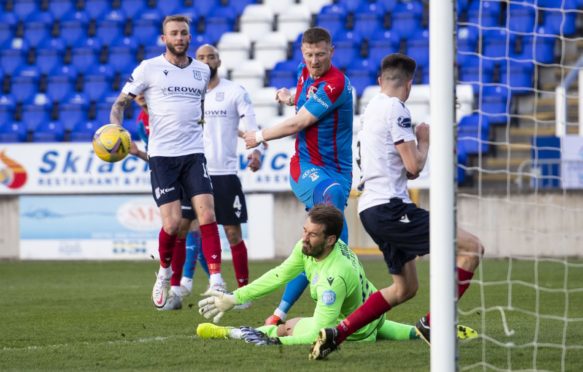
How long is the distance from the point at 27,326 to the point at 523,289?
497cm

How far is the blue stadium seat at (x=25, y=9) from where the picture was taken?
903 inches

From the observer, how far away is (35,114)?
20.6m

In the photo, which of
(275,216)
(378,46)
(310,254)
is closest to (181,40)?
(310,254)

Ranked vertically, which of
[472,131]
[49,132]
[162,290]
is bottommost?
[162,290]

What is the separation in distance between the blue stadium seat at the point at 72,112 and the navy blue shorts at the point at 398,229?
14928mm

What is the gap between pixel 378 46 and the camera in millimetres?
20562

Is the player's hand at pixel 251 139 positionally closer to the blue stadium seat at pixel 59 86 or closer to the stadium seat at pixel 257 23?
the blue stadium seat at pixel 59 86

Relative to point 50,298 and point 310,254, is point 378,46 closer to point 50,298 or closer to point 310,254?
point 50,298

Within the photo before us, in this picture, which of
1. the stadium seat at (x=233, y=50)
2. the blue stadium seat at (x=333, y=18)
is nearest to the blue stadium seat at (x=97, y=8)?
the stadium seat at (x=233, y=50)

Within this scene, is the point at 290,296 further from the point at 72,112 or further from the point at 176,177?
the point at 72,112

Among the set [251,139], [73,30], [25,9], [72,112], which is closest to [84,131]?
[72,112]

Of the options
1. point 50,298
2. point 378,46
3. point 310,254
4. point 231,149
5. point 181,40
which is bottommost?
point 50,298

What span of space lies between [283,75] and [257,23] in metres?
1.94

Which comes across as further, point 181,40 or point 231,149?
point 231,149
